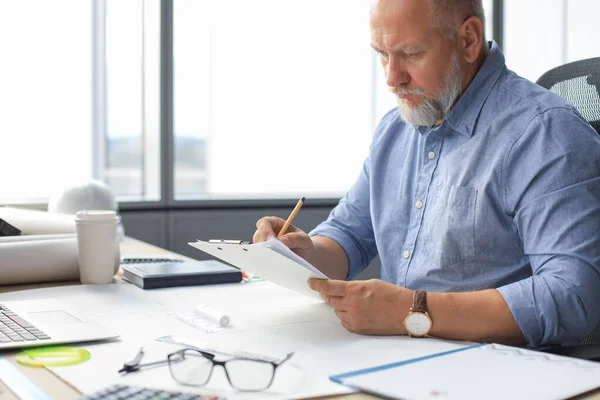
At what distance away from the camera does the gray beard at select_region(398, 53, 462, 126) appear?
155 centimetres

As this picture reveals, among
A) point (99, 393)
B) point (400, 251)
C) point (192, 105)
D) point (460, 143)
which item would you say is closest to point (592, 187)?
point (460, 143)

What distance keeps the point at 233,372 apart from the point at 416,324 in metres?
0.40

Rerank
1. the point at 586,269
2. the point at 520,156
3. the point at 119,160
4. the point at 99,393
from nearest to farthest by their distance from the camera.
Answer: the point at 99,393 → the point at 586,269 → the point at 520,156 → the point at 119,160

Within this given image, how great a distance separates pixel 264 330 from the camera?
123 centimetres

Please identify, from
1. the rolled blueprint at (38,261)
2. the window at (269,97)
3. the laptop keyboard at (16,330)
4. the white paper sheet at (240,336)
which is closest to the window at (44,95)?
the window at (269,97)

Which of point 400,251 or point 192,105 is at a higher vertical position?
point 192,105

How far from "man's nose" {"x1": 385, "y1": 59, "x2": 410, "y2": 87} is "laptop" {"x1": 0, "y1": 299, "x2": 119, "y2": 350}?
0.80 metres

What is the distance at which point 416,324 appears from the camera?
119 centimetres

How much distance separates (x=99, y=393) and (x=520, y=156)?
920 mm

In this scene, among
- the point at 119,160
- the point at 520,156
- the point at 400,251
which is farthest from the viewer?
the point at 119,160

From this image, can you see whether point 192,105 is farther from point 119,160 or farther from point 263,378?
point 263,378

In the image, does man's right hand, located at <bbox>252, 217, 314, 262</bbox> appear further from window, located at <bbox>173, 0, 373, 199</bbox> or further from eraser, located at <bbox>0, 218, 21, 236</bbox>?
window, located at <bbox>173, 0, 373, 199</bbox>

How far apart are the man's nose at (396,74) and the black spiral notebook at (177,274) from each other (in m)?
0.56

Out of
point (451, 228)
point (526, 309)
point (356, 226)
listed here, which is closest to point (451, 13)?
point (451, 228)
